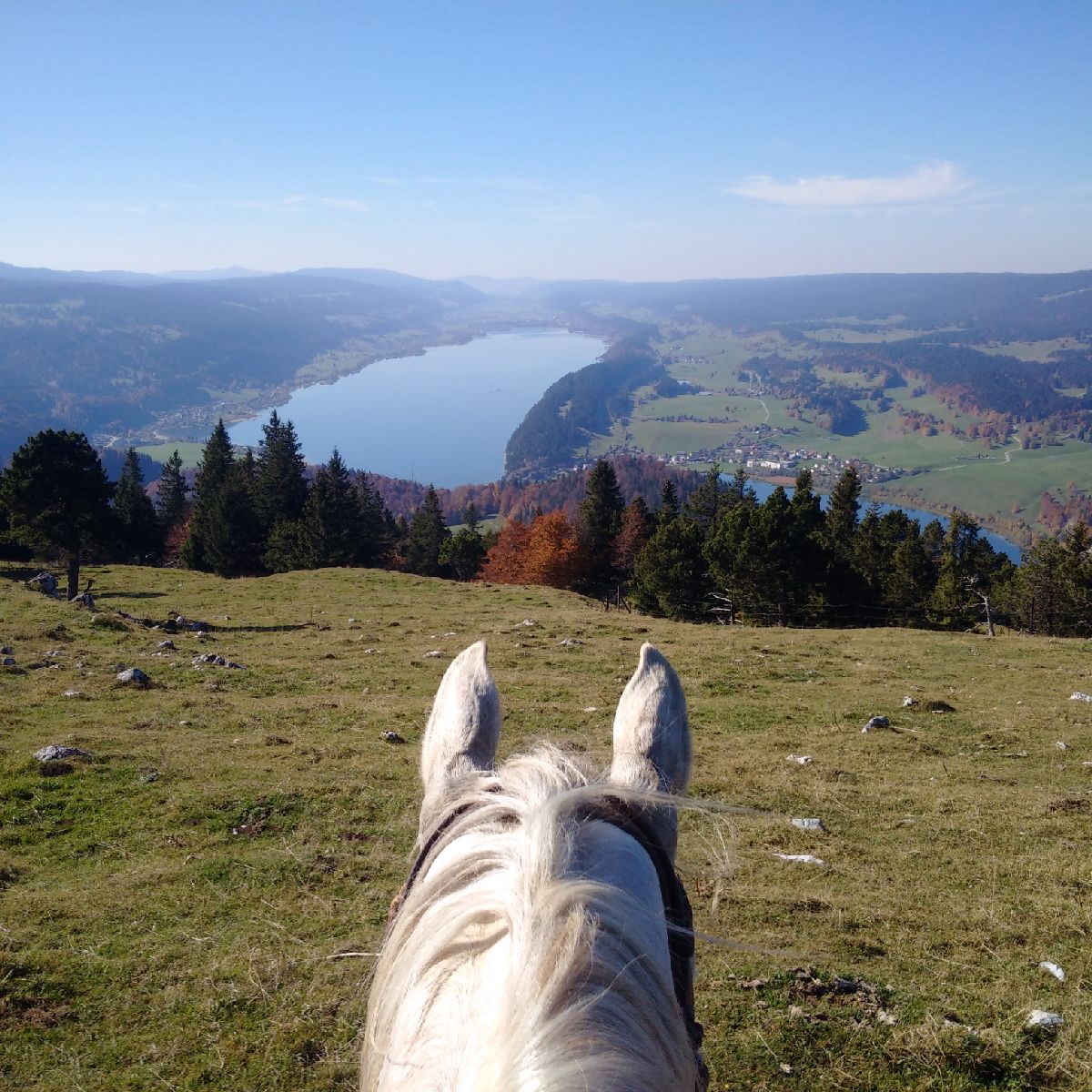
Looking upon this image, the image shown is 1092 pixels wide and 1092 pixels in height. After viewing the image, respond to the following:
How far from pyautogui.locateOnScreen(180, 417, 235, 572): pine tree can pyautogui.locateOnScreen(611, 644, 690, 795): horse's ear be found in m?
42.7

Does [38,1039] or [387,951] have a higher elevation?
[387,951]

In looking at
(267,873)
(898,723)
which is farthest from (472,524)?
(267,873)

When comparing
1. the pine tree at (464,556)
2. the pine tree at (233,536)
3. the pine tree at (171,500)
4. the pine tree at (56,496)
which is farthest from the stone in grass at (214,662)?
the pine tree at (171,500)

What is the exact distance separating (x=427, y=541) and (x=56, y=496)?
27507 millimetres

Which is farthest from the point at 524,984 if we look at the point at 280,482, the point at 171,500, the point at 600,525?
the point at 171,500

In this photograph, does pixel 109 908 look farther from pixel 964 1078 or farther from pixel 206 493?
pixel 206 493

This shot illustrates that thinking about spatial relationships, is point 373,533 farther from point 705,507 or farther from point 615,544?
point 705,507

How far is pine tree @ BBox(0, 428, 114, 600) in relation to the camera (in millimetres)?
22016

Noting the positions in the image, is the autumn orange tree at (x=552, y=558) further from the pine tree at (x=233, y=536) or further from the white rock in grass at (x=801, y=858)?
the white rock in grass at (x=801, y=858)

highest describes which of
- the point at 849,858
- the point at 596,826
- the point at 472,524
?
the point at 596,826

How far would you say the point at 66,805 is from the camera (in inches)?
278

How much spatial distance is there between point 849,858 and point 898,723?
550 centimetres

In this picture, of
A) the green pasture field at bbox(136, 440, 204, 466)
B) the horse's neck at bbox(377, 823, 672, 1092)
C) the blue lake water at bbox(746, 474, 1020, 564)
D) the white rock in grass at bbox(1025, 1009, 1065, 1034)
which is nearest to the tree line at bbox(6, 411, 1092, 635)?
the white rock in grass at bbox(1025, 1009, 1065, 1034)

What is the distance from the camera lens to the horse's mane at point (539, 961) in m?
0.97
